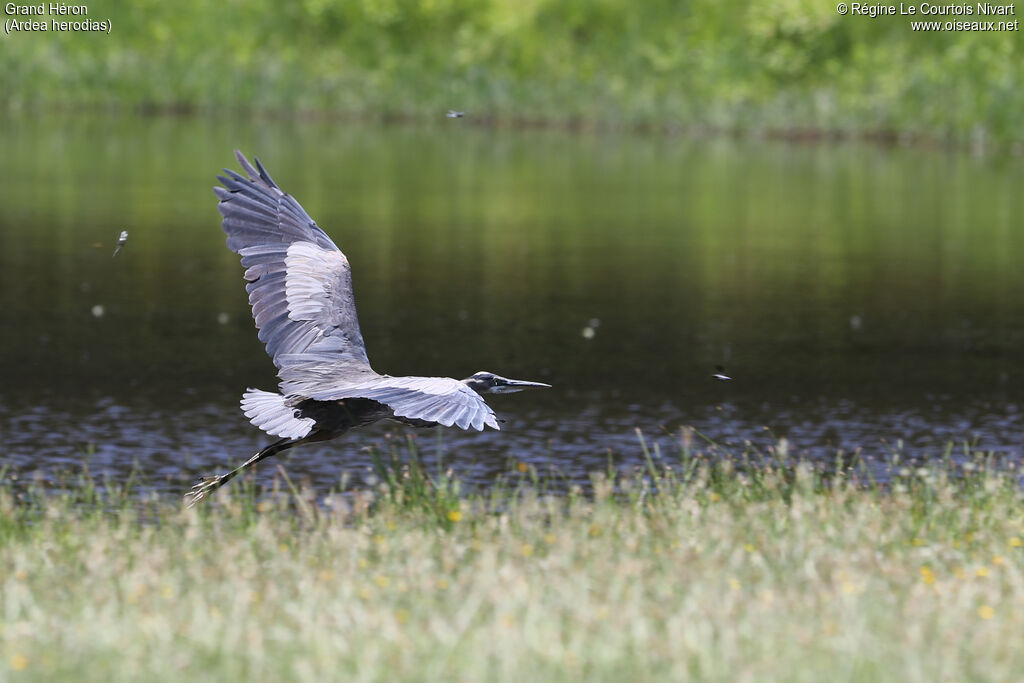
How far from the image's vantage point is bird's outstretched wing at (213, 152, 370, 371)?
933 cm

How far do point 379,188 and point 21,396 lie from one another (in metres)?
21.1

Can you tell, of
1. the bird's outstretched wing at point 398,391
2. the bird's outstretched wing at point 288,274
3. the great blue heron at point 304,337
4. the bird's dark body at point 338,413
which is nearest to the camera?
the bird's outstretched wing at point 398,391

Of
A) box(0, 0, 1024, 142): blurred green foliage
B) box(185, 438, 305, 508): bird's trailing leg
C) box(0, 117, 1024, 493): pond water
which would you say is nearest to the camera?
box(185, 438, 305, 508): bird's trailing leg

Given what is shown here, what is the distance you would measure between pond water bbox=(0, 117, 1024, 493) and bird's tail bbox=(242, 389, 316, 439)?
2.35 meters

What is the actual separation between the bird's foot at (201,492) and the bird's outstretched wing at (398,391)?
85cm

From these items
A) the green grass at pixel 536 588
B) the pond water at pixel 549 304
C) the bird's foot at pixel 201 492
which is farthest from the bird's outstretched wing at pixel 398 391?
the pond water at pixel 549 304

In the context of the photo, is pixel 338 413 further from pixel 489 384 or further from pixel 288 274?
pixel 288 274

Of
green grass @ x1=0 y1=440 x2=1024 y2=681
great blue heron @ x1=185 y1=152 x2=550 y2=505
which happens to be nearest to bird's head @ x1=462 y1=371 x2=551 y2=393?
great blue heron @ x1=185 y1=152 x2=550 y2=505

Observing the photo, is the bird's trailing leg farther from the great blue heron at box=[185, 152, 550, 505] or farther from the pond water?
the pond water

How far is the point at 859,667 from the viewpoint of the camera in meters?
6.45

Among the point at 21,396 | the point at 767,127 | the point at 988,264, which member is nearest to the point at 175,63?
the point at 767,127

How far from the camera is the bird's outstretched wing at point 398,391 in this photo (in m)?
7.86

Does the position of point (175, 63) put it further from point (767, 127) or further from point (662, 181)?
point (662, 181)

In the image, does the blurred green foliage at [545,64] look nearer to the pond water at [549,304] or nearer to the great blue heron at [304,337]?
the pond water at [549,304]
